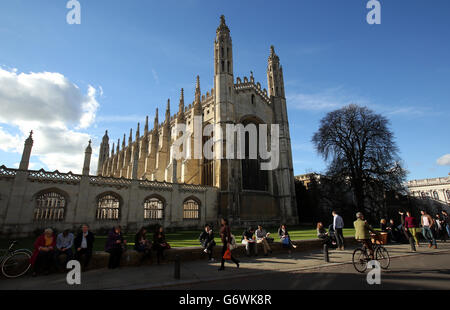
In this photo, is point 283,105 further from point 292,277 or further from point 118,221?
point 292,277

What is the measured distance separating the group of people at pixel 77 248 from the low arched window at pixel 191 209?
46.8 ft

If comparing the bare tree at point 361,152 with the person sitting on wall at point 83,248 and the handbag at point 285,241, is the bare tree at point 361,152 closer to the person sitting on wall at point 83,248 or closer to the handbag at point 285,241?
the handbag at point 285,241

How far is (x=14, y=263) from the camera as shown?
5.71 metres

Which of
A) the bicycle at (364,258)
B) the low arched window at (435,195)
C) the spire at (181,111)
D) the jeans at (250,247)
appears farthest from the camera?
the low arched window at (435,195)

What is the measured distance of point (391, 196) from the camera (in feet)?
72.2

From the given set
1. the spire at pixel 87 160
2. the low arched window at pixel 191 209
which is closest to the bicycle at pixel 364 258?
the low arched window at pixel 191 209

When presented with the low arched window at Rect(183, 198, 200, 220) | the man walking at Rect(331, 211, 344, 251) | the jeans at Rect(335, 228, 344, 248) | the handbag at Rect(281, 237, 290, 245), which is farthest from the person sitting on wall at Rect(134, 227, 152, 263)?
the low arched window at Rect(183, 198, 200, 220)

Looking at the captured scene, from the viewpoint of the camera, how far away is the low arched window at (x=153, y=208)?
19359mm

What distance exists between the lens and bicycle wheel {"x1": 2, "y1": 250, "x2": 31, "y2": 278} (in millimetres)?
5613

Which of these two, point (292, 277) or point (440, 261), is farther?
point (440, 261)

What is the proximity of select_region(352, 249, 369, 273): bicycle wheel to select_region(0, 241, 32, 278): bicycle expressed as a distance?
28.9 ft

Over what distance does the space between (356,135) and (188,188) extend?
1855cm
